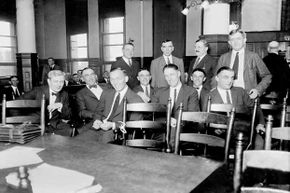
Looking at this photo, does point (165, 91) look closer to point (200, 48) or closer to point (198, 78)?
point (198, 78)

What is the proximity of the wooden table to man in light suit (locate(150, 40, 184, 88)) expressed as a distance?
244cm

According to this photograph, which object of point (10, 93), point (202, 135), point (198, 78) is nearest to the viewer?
point (202, 135)

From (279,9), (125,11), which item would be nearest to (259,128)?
(279,9)

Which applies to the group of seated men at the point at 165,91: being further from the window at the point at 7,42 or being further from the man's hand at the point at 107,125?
the window at the point at 7,42

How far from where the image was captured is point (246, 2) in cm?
790

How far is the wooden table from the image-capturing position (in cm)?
134

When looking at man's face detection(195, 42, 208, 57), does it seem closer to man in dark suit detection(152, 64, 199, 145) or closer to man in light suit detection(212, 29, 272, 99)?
man in light suit detection(212, 29, 272, 99)

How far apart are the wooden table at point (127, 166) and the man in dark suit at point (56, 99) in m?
1.41

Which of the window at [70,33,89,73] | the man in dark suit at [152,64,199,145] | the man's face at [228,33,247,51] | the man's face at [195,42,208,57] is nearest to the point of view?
the man in dark suit at [152,64,199,145]

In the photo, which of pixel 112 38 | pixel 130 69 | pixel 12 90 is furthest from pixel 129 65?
pixel 112 38

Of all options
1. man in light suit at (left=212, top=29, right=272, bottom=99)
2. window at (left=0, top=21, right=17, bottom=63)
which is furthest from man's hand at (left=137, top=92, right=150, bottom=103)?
window at (left=0, top=21, right=17, bottom=63)

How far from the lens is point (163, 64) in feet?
14.1

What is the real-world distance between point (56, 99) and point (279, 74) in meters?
2.98

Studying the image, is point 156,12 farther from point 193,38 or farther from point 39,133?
point 39,133
